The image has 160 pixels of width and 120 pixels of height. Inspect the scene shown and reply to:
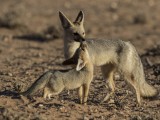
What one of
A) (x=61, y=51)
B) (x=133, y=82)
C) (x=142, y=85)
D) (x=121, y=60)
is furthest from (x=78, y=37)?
(x=61, y=51)

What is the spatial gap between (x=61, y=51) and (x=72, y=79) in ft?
20.4

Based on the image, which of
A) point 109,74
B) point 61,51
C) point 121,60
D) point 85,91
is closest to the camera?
point 85,91

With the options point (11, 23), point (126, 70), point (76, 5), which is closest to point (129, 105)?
point (126, 70)

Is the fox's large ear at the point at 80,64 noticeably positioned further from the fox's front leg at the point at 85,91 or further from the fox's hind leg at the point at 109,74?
the fox's hind leg at the point at 109,74

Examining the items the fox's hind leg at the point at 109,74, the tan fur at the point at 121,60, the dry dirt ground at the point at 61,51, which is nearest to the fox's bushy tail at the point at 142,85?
the tan fur at the point at 121,60

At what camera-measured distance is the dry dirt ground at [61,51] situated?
8.90m

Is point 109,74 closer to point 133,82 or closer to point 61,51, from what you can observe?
point 133,82

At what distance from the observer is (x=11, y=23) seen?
60.0 ft

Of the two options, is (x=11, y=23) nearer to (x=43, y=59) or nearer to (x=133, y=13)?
(x=43, y=59)

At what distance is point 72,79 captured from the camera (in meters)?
9.16

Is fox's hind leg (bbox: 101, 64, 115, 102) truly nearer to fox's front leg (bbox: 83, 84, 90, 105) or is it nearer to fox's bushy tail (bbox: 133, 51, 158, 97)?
fox's bushy tail (bbox: 133, 51, 158, 97)

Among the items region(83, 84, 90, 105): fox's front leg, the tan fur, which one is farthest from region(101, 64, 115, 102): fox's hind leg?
region(83, 84, 90, 105): fox's front leg

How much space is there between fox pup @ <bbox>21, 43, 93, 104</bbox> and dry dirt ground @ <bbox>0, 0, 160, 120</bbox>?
0.20 m

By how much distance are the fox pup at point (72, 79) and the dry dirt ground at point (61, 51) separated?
20 centimetres
